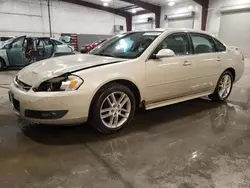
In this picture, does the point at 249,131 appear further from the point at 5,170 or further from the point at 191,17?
the point at 191,17

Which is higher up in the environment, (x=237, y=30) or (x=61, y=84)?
(x=237, y=30)

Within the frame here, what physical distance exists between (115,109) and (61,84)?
71 cm

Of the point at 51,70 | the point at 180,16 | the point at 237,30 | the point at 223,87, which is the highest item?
the point at 180,16

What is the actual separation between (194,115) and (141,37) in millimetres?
1425

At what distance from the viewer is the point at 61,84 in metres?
2.19

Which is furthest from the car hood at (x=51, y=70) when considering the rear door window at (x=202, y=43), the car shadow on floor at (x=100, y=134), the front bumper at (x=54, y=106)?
the rear door window at (x=202, y=43)

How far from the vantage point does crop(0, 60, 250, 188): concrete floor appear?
1.74 m

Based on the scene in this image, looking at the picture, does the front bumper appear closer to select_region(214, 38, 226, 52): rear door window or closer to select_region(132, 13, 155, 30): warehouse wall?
select_region(214, 38, 226, 52): rear door window

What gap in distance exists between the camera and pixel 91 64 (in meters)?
2.43

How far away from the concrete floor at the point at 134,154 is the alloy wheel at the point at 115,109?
15 cm

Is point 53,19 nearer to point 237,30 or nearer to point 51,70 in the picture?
point 237,30

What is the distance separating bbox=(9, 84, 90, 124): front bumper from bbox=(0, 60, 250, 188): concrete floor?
304 millimetres

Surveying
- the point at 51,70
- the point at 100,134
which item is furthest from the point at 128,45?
the point at 100,134

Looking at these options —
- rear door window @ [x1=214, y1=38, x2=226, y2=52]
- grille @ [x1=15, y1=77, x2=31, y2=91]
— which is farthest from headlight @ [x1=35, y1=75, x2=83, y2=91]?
rear door window @ [x1=214, y1=38, x2=226, y2=52]
